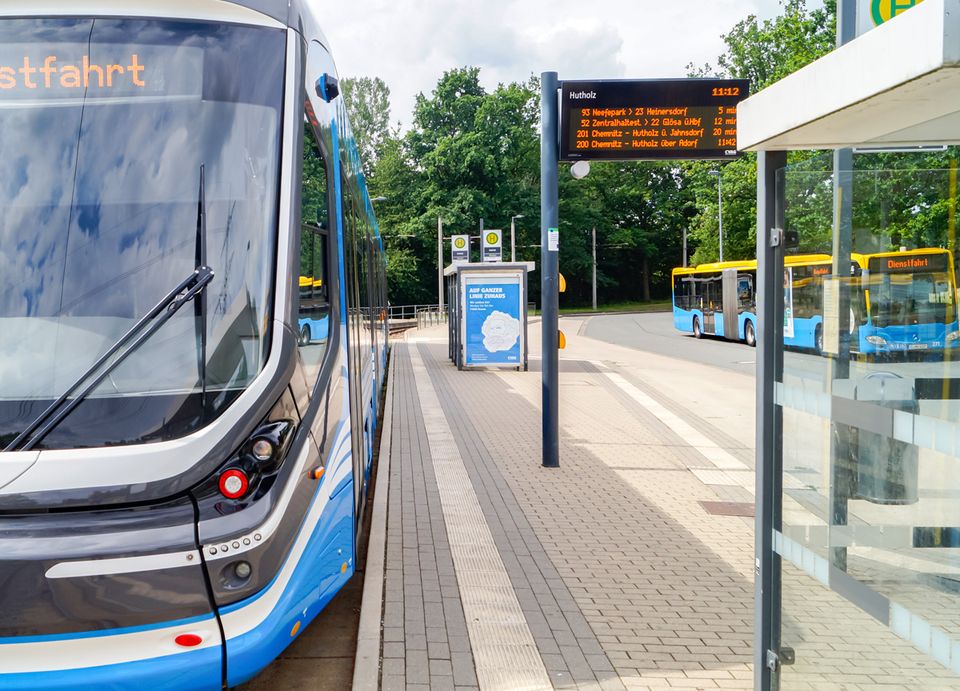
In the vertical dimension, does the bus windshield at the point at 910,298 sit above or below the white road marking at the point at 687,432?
above

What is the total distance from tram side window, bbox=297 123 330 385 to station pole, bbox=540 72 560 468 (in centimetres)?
479

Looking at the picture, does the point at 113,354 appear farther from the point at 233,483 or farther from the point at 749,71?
the point at 749,71

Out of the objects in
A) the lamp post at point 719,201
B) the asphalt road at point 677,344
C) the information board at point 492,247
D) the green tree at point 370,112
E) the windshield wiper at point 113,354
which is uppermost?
the green tree at point 370,112

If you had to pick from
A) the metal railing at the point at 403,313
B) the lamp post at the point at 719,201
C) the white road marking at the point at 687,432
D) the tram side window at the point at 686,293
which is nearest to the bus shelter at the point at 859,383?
the white road marking at the point at 687,432

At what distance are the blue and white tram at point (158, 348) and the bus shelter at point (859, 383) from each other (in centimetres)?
193

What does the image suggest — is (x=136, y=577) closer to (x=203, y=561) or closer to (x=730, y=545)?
(x=203, y=561)

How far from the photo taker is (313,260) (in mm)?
4527

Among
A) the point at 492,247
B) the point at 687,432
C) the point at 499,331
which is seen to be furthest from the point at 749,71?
the point at 687,432

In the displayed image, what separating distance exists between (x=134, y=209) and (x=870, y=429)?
117 inches

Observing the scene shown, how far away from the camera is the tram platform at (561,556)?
4660mm

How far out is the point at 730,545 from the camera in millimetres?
6949

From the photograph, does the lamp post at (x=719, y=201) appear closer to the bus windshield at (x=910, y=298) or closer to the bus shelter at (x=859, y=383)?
the bus shelter at (x=859, y=383)

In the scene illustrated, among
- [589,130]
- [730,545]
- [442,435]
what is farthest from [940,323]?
[442,435]

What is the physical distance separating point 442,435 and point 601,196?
244 ft
